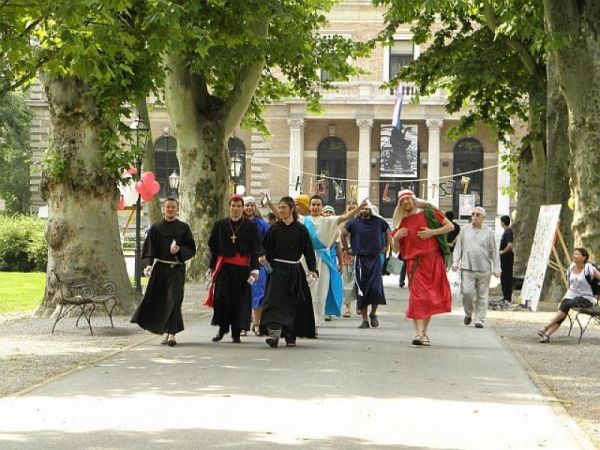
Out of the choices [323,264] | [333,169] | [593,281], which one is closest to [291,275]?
[323,264]

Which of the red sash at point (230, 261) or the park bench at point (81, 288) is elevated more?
the red sash at point (230, 261)

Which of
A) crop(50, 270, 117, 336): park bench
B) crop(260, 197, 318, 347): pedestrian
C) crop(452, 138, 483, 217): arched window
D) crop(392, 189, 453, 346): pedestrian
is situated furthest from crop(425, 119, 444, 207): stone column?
crop(260, 197, 318, 347): pedestrian

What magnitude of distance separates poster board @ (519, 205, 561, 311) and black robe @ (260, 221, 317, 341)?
5.66 m

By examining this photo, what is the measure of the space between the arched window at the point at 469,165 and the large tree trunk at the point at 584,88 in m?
46.8

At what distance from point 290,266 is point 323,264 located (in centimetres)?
314

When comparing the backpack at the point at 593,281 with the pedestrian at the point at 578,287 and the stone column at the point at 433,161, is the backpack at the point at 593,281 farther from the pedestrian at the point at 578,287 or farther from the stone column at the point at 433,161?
the stone column at the point at 433,161

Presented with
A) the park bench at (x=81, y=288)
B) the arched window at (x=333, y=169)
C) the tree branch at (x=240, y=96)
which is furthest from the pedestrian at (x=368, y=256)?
the arched window at (x=333, y=169)

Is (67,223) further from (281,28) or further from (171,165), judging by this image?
(171,165)

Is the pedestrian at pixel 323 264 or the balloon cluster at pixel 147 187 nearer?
the pedestrian at pixel 323 264

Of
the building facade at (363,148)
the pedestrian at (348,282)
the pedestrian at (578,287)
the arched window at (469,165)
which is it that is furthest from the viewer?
the arched window at (469,165)

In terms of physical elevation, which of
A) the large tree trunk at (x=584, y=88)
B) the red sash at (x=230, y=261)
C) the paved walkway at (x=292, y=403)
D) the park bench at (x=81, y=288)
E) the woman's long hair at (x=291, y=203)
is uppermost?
the large tree trunk at (x=584, y=88)

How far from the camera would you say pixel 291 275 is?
52.8 ft

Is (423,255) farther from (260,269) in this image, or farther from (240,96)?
(240,96)

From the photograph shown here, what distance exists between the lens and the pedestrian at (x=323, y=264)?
61.5 feet
